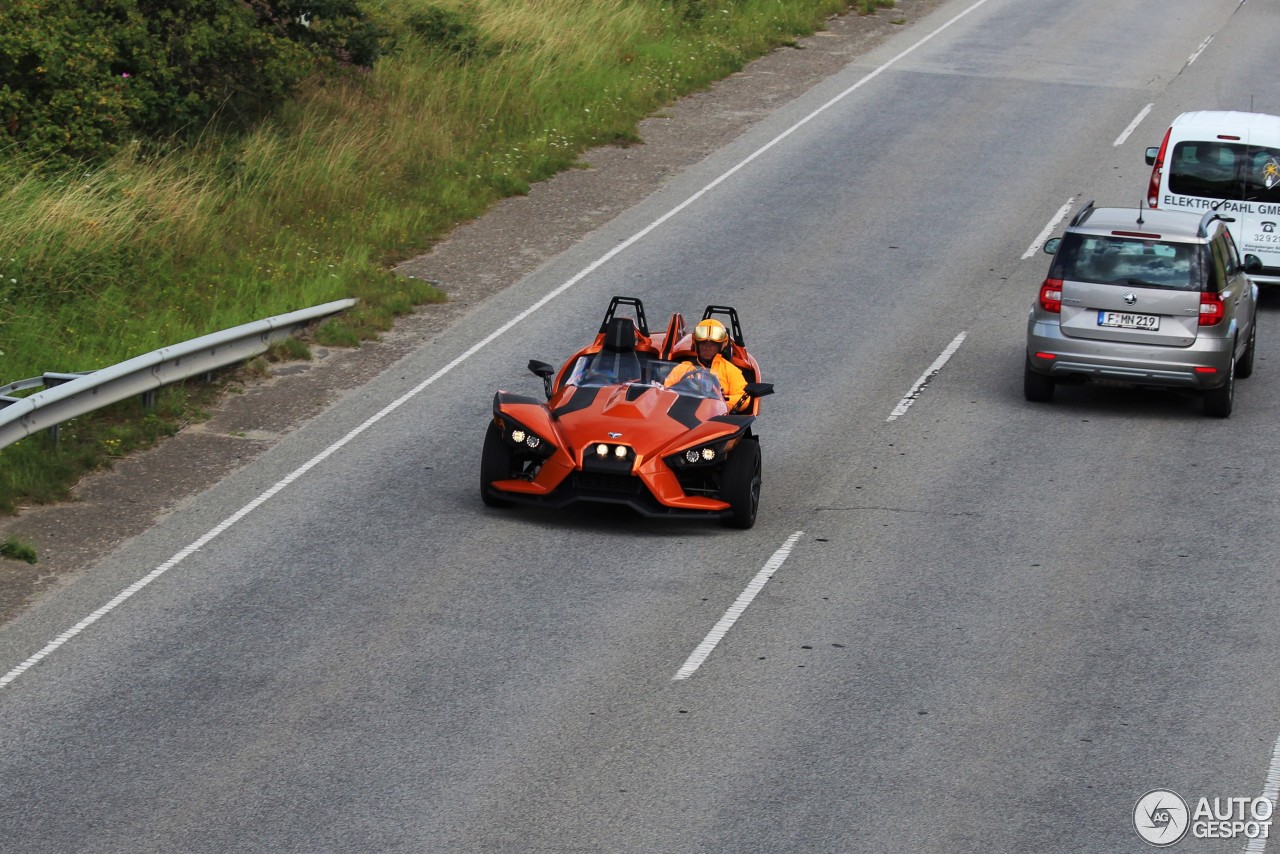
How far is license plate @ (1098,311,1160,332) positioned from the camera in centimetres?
1736

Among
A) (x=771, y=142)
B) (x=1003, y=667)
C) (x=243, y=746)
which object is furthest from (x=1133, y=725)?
(x=771, y=142)

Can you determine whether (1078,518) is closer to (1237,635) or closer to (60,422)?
(1237,635)

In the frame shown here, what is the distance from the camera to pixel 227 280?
2000cm

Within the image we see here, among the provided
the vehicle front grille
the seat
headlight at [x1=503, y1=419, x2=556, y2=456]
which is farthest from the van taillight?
headlight at [x1=503, y1=419, x2=556, y2=456]

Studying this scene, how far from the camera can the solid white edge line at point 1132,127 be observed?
28.7 m

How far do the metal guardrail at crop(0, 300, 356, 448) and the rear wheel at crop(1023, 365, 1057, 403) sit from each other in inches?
295

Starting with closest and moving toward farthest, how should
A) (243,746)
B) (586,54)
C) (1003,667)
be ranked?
(243,746), (1003,667), (586,54)

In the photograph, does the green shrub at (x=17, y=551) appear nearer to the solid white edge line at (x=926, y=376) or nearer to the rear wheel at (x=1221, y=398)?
the solid white edge line at (x=926, y=376)

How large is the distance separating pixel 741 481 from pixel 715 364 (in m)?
1.83

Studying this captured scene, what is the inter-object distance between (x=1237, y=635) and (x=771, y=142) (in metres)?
17.3

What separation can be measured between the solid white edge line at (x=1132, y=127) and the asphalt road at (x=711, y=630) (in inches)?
311

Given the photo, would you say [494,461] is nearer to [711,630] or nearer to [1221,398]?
[711,630]

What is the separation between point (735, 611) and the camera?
12484 mm

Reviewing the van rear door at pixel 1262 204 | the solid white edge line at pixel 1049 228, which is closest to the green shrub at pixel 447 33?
the solid white edge line at pixel 1049 228
